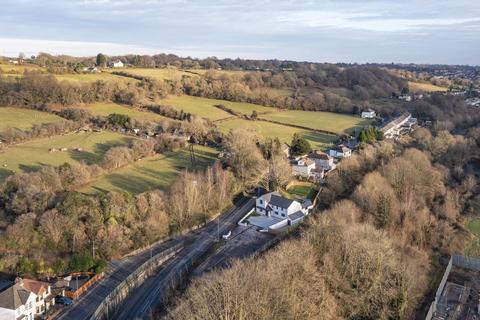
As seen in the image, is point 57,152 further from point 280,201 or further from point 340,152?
point 340,152

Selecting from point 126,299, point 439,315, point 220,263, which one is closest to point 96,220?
point 126,299

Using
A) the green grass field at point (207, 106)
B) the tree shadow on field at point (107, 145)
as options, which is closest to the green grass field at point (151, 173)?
the tree shadow on field at point (107, 145)

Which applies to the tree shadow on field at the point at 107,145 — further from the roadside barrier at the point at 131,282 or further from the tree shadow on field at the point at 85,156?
the roadside barrier at the point at 131,282

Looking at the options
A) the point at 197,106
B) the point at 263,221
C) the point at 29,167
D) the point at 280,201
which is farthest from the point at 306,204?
the point at 197,106

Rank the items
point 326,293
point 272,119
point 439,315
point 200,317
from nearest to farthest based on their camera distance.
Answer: point 200,317 → point 326,293 → point 439,315 → point 272,119

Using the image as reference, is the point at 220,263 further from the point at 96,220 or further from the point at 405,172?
the point at 405,172

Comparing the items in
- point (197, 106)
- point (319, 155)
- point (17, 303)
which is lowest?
point (17, 303)
